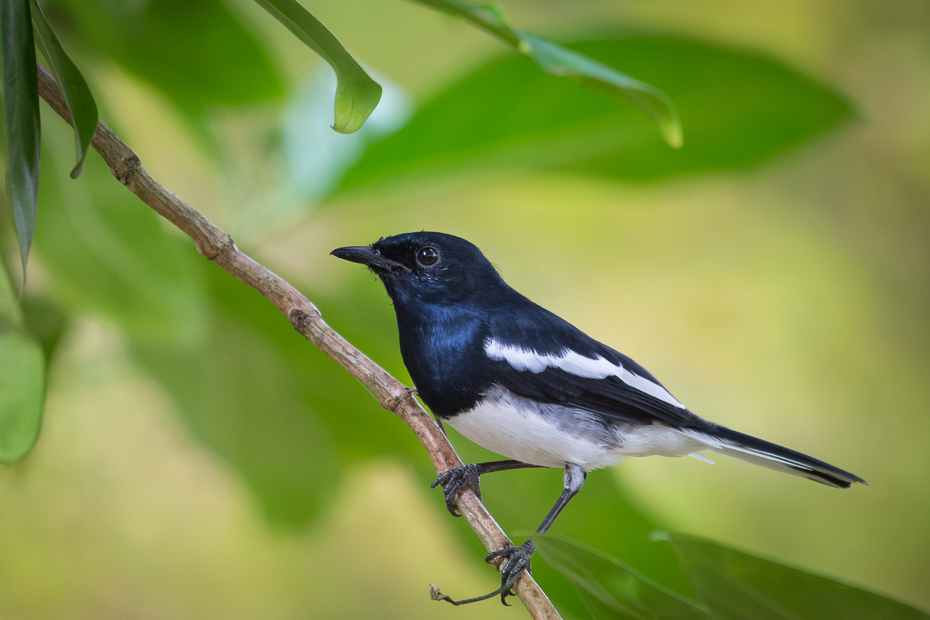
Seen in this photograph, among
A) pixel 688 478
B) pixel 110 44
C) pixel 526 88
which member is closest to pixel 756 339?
pixel 688 478

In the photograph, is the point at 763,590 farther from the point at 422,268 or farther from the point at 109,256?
the point at 109,256

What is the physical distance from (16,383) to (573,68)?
23.9 inches

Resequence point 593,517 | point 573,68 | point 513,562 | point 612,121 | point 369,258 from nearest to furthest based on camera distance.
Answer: point 573,68 → point 513,562 → point 369,258 → point 593,517 → point 612,121

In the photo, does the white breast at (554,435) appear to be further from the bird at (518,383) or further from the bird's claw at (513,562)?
the bird's claw at (513,562)

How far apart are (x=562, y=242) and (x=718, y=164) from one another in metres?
1.27

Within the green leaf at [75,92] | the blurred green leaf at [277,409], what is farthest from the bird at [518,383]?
the green leaf at [75,92]

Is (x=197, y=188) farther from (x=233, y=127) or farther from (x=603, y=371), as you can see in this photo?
(x=603, y=371)

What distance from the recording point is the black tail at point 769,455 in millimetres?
786

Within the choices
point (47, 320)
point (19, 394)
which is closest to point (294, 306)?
point (19, 394)

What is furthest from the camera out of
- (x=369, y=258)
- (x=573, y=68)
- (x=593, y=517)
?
(x=593, y=517)

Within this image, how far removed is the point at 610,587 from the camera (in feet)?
2.22

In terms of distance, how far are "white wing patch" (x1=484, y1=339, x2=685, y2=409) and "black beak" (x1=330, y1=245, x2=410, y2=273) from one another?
0.15 m

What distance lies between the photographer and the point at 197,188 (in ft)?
5.30

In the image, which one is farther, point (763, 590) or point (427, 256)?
point (427, 256)
